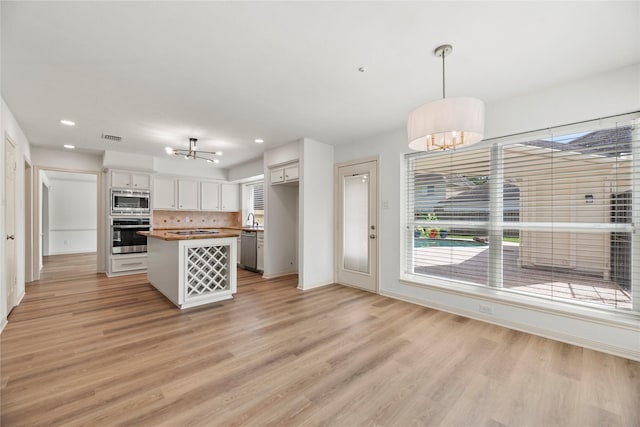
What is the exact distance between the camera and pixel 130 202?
18.5 ft

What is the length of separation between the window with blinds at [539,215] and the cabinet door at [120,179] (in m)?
5.73

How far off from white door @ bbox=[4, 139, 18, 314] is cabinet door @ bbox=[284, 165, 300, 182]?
3.51 m

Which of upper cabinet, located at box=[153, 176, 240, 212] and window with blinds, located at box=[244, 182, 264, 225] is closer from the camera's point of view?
upper cabinet, located at box=[153, 176, 240, 212]

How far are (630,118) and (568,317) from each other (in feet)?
6.25

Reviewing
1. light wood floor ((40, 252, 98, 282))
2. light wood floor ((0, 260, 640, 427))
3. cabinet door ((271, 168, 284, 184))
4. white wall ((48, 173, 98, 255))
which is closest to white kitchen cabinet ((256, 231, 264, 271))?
cabinet door ((271, 168, 284, 184))

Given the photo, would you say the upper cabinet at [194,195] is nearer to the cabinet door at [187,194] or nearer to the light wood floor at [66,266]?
the cabinet door at [187,194]

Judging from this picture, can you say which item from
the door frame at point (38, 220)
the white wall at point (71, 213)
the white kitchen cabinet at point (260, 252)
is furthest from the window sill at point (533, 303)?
the white wall at point (71, 213)

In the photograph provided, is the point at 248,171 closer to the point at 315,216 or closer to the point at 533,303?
the point at 315,216

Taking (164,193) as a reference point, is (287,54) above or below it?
above

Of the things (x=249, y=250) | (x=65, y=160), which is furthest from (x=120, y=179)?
(x=249, y=250)

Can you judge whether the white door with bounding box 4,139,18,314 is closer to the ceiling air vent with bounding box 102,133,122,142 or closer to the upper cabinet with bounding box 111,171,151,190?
the ceiling air vent with bounding box 102,133,122,142

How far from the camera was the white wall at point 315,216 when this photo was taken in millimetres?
4477

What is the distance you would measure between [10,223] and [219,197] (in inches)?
157

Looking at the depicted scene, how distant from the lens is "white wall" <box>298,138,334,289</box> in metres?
4.48
